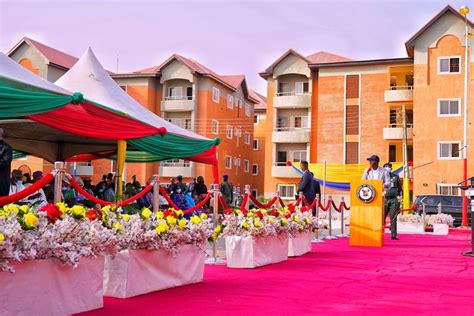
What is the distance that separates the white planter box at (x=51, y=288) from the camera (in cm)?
414

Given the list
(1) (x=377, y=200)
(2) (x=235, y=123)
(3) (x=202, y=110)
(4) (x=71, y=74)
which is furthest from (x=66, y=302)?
(2) (x=235, y=123)

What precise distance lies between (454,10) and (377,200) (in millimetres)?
26293

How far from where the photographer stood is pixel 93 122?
10.4 m

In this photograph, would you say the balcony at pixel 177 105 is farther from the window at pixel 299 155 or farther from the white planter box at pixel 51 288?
the white planter box at pixel 51 288

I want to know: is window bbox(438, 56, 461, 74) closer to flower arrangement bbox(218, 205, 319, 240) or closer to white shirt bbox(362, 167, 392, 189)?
white shirt bbox(362, 167, 392, 189)

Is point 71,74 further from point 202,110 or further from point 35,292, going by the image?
point 202,110

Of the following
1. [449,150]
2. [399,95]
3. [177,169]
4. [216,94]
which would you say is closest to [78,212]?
[449,150]

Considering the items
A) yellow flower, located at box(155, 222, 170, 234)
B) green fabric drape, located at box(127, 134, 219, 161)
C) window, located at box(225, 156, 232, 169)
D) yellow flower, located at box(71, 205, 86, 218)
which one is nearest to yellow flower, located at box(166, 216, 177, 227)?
yellow flower, located at box(155, 222, 170, 234)

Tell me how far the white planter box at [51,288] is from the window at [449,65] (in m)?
32.2

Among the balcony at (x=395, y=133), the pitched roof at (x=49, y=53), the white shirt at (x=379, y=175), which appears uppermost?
the pitched roof at (x=49, y=53)

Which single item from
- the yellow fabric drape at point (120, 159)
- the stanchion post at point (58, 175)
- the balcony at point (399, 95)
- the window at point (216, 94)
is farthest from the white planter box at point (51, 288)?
the window at point (216, 94)

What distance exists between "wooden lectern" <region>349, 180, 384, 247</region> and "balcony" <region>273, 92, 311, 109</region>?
28.1 metres

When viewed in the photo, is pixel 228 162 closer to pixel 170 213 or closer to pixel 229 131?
pixel 229 131

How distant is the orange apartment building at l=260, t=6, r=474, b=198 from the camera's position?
109ft
